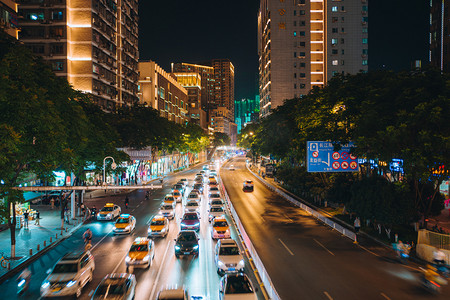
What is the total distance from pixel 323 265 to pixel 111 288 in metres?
12.5

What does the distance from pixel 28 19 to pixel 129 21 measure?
26.2 meters

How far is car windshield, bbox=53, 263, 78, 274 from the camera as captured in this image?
616 inches

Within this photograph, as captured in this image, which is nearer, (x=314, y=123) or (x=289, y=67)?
(x=314, y=123)

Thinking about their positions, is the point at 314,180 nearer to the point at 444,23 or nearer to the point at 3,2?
the point at 3,2

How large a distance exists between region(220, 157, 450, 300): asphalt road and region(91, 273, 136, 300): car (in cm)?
704

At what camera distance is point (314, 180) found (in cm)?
4219

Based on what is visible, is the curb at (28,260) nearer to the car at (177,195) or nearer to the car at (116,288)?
the car at (116,288)

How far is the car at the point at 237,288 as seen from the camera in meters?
13.1

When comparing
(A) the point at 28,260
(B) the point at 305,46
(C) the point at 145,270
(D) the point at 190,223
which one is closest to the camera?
(C) the point at 145,270

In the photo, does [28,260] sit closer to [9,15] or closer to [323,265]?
[323,265]

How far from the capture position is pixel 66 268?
15805 mm

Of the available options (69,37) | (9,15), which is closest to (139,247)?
(9,15)

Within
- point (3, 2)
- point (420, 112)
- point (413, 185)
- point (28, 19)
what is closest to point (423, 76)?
point (420, 112)

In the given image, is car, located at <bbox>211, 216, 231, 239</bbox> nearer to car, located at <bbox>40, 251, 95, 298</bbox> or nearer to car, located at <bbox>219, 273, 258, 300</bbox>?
car, located at <bbox>40, 251, 95, 298</bbox>
